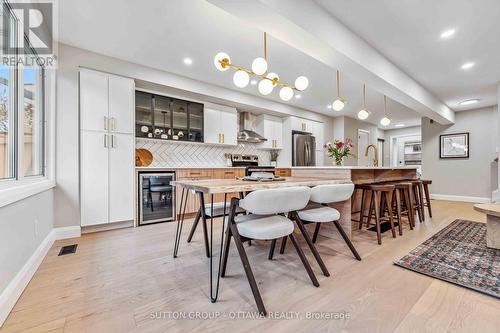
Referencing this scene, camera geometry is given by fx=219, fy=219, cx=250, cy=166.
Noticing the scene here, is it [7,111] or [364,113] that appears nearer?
[7,111]

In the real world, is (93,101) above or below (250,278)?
above

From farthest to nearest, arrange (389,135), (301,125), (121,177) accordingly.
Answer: (389,135)
(301,125)
(121,177)

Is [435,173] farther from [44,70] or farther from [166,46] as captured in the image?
[44,70]

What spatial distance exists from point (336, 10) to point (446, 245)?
2.78m

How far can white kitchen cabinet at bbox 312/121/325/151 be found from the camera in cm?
616

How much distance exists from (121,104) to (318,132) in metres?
4.93

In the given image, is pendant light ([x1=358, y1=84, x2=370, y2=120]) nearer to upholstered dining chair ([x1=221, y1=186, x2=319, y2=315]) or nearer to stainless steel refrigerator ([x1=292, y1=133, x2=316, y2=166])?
stainless steel refrigerator ([x1=292, y1=133, x2=316, y2=166])

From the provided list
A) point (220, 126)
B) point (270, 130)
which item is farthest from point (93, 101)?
point (270, 130)

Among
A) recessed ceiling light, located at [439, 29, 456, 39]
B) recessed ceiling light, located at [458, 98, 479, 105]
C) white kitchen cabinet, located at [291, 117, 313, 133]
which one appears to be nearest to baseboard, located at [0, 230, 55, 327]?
recessed ceiling light, located at [439, 29, 456, 39]

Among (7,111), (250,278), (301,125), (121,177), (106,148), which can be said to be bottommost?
(250,278)

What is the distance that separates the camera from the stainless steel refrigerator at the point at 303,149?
559cm

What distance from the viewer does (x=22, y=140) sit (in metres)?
1.84

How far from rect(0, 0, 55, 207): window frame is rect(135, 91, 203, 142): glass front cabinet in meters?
1.05

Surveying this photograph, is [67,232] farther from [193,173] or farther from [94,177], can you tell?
[193,173]
